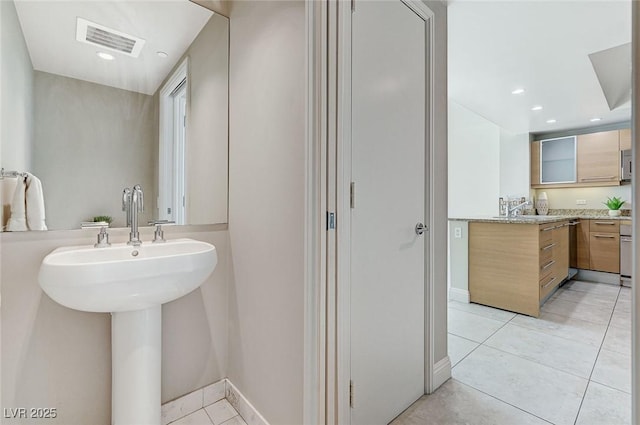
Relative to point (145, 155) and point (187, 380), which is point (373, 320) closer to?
point (187, 380)

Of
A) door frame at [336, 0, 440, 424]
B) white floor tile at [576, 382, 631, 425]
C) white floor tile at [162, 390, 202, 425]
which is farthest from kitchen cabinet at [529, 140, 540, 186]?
white floor tile at [162, 390, 202, 425]

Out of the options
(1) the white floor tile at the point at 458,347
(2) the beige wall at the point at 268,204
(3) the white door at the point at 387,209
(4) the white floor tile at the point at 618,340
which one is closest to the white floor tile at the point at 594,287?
(4) the white floor tile at the point at 618,340

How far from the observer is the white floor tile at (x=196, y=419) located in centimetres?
147

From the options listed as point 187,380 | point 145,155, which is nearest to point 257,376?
point 187,380

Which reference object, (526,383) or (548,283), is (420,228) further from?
(548,283)

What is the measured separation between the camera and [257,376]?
1395 mm

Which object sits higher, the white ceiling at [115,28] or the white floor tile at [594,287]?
the white ceiling at [115,28]

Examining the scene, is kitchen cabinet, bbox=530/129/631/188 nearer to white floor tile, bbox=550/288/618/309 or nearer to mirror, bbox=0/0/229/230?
white floor tile, bbox=550/288/618/309

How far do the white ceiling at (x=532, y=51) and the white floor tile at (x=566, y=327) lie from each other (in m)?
2.30

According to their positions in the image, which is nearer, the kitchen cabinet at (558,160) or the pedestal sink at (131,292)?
the pedestal sink at (131,292)

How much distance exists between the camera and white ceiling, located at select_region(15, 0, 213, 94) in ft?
4.15

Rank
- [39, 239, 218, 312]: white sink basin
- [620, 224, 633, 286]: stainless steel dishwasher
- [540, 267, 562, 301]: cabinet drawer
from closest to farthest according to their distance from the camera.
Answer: [39, 239, 218, 312]: white sink basin, [540, 267, 562, 301]: cabinet drawer, [620, 224, 633, 286]: stainless steel dishwasher

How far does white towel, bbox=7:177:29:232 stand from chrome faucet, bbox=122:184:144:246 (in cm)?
33

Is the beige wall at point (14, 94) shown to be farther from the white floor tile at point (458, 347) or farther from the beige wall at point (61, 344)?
the white floor tile at point (458, 347)
